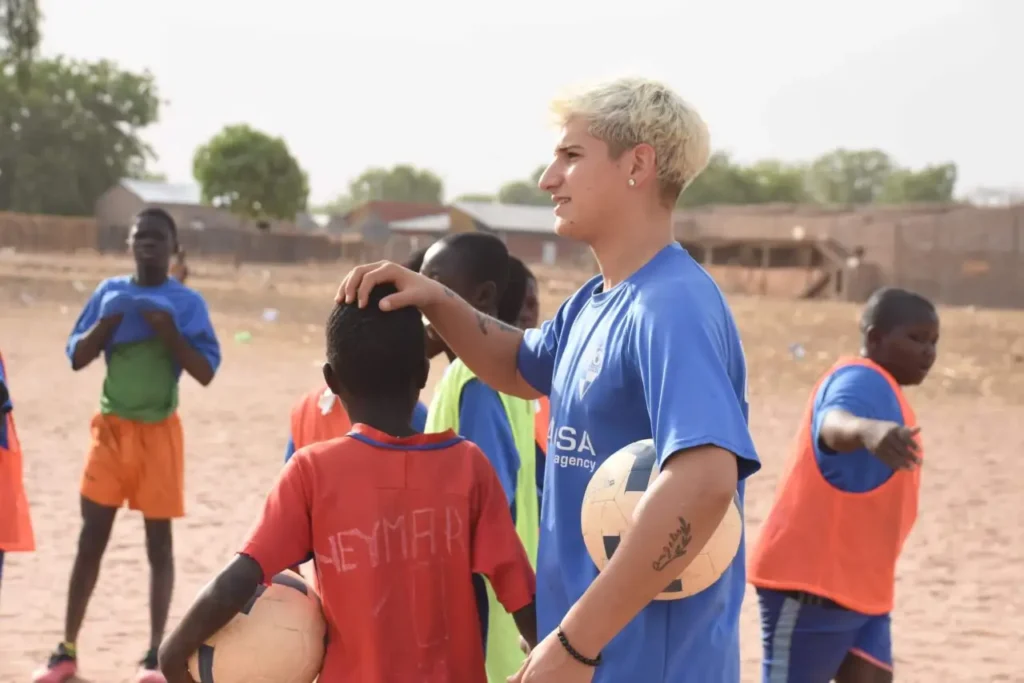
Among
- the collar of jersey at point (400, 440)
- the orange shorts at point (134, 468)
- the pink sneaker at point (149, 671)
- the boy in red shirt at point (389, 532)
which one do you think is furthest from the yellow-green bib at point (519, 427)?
the orange shorts at point (134, 468)

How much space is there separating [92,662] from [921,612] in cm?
406

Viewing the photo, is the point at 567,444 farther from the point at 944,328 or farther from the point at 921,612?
the point at 944,328

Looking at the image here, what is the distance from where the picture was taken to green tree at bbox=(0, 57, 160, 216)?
6625 centimetres

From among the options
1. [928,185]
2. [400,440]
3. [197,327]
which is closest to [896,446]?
[400,440]

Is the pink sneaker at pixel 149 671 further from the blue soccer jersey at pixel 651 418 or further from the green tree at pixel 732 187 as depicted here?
the green tree at pixel 732 187

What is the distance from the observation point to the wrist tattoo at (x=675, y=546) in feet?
6.65

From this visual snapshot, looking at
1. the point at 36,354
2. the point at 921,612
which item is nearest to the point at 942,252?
the point at 36,354

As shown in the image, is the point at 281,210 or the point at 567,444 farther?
the point at 281,210

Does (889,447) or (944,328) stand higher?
(889,447)

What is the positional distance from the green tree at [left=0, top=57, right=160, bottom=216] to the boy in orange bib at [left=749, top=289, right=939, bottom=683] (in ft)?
221

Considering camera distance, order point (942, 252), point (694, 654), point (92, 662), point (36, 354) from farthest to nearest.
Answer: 1. point (942, 252)
2. point (36, 354)
3. point (92, 662)
4. point (694, 654)

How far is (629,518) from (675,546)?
6.7 inches

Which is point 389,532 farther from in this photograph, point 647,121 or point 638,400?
point 647,121

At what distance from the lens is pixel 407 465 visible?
250cm
